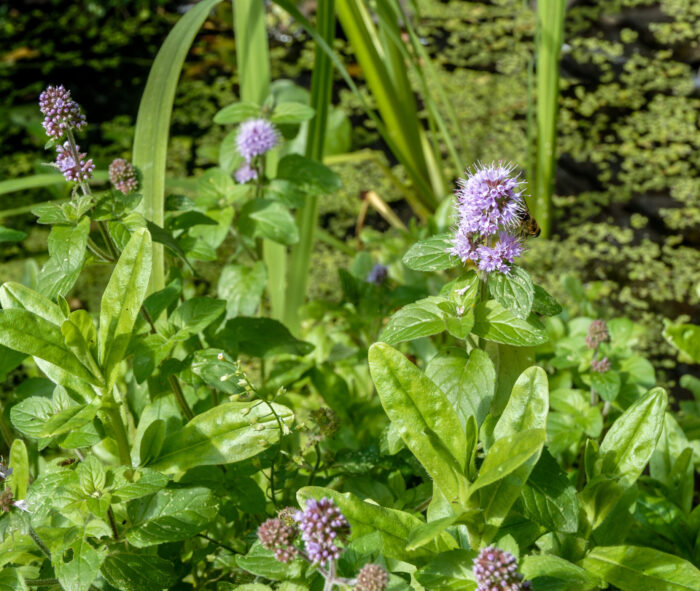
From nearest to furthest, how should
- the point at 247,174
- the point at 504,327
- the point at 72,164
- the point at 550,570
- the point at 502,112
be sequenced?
the point at 550,570 < the point at 504,327 < the point at 72,164 < the point at 247,174 < the point at 502,112

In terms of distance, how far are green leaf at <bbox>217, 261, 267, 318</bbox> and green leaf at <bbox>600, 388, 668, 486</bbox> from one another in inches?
26.6

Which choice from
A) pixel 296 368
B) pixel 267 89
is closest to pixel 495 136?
pixel 267 89

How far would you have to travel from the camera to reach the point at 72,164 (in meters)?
1.20

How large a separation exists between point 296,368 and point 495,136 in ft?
4.80

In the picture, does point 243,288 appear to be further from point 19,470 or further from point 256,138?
point 19,470

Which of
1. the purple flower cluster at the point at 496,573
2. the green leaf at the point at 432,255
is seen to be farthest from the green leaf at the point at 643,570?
the green leaf at the point at 432,255

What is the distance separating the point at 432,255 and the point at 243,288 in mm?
534

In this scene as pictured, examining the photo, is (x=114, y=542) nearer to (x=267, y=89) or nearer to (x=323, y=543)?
(x=323, y=543)

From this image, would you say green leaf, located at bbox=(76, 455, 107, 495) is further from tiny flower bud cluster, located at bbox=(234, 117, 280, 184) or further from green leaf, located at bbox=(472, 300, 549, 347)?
tiny flower bud cluster, located at bbox=(234, 117, 280, 184)

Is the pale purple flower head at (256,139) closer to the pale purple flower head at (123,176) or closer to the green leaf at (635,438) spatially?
the pale purple flower head at (123,176)

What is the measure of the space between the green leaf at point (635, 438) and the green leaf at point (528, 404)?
0.59 feet

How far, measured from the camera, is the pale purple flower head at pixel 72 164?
120 cm

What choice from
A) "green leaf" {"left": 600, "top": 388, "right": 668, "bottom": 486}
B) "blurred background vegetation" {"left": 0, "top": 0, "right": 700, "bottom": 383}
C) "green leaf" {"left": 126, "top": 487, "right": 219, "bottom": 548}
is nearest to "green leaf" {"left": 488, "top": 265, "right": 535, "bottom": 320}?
"green leaf" {"left": 600, "top": 388, "right": 668, "bottom": 486}

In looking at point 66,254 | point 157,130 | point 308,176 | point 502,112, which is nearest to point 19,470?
point 66,254
